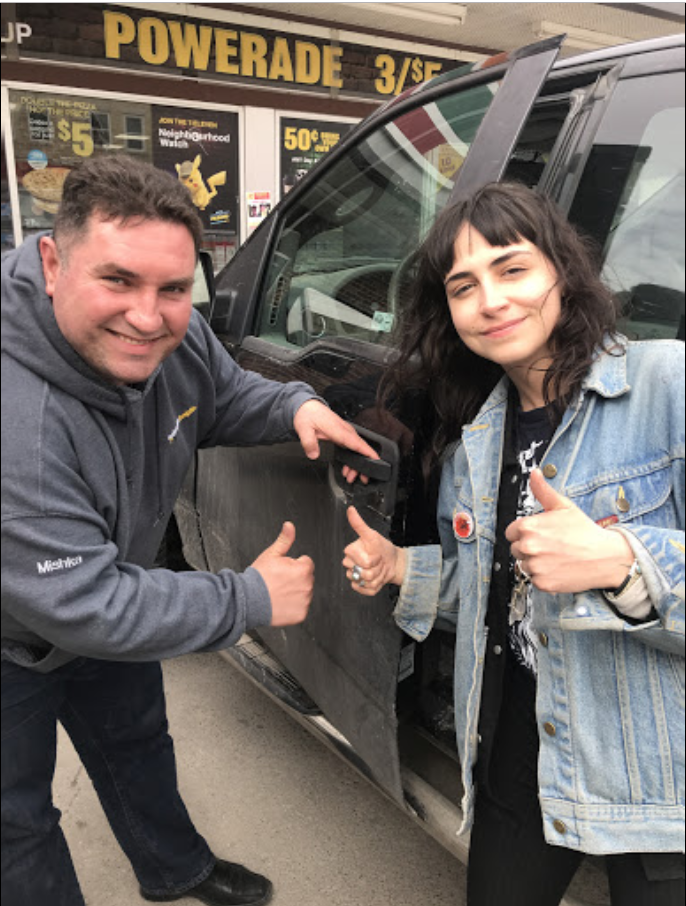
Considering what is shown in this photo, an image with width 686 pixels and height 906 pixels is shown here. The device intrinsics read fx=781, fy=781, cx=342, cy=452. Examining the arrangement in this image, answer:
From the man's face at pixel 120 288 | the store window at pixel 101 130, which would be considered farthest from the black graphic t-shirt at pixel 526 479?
the store window at pixel 101 130

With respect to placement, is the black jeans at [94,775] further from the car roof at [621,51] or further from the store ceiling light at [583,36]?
the store ceiling light at [583,36]

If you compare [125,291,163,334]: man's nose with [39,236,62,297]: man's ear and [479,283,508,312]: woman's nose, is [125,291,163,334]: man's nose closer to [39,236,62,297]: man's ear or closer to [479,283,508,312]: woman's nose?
[39,236,62,297]: man's ear

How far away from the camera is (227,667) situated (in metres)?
3.12

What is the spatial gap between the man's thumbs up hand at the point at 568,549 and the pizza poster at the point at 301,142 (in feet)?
25.9

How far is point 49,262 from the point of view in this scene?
1309 mm

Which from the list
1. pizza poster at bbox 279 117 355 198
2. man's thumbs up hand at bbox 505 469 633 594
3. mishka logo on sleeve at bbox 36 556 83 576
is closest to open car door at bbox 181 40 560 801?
man's thumbs up hand at bbox 505 469 633 594

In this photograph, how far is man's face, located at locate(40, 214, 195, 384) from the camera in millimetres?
1238

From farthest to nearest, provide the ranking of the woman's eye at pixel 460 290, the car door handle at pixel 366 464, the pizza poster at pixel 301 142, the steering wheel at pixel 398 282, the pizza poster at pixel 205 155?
the pizza poster at pixel 301 142 → the pizza poster at pixel 205 155 → the steering wheel at pixel 398 282 → the car door handle at pixel 366 464 → the woman's eye at pixel 460 290

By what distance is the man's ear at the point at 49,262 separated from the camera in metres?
1.30

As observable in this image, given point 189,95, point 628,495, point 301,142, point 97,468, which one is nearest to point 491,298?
point 628,495

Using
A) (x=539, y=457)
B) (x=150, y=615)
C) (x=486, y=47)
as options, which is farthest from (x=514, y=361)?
(x=486, y=47)

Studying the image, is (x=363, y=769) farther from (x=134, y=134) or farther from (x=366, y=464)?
(x=134, y=134)

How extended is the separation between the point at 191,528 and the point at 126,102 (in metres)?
5.98

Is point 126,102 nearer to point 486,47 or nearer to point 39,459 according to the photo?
point 486,47
